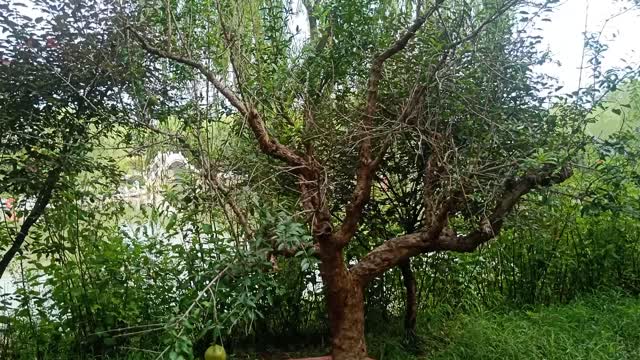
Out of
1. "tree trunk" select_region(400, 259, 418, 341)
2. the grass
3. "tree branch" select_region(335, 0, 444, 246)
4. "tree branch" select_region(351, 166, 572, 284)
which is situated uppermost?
"tree branch" select_region(335, 0, 444, 246)

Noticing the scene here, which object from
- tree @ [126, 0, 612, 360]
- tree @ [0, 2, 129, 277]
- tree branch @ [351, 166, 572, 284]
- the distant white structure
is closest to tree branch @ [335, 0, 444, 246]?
tree @ [126, 0, 612, 360]

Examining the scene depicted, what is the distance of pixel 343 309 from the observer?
7.06 feet

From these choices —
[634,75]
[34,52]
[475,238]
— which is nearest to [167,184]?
[34,52]

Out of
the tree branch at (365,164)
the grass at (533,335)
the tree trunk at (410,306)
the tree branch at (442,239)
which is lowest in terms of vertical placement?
the grass at (533,335)

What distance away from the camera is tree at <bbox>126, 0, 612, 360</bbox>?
2.06 meters

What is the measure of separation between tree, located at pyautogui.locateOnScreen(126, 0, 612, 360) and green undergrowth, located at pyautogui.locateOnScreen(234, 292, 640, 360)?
0.58m

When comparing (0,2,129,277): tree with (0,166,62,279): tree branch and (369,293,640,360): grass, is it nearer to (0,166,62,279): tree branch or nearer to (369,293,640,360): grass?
(0,166,62,279): tree branch

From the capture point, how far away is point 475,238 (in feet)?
7.23

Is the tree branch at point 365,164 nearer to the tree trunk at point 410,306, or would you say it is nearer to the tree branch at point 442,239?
the tree branch at point 442,239

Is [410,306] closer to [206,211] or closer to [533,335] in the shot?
[533,335]

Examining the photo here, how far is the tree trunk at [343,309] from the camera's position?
212 centimetres

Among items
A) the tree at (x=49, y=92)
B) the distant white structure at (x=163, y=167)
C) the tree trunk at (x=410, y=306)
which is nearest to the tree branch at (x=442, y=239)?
the tree trunk at (x=410, y=306)

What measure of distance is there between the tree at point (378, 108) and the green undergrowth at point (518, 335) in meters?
0.58

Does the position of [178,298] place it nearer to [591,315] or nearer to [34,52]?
[34,52]
